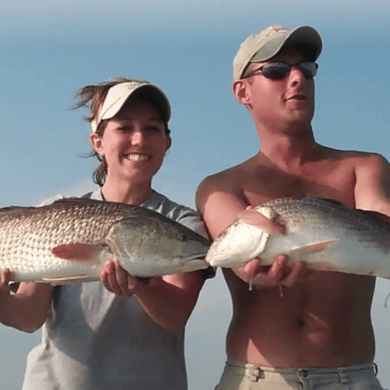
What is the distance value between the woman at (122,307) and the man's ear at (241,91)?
0.60 meters

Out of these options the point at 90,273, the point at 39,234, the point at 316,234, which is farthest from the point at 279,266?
the point at 39,234

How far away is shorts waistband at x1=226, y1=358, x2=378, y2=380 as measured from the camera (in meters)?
5.04

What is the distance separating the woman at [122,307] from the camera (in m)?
5.10

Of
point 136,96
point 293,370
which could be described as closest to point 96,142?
point 136,96

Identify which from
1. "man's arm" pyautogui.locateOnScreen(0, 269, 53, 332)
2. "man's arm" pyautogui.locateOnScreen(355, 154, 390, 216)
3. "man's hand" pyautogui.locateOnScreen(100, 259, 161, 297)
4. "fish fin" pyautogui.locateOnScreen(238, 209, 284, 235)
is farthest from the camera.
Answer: "man's arm" pyautogui.locateOnScreen(0, 269, 53, 332)

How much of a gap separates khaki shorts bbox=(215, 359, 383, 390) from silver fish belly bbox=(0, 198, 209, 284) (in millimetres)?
812

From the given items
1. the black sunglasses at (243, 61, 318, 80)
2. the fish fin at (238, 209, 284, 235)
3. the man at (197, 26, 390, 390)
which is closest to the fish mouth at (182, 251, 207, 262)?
the man at (197, 26, 390, 390)

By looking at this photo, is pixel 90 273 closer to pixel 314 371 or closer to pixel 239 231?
pixel 239 231

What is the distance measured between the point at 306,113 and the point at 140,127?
113 centimetres

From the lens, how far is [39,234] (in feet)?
16.5

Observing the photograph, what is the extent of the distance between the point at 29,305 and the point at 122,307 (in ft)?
2.08

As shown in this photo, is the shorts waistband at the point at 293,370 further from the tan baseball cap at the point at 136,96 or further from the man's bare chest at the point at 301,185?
the tan baseball cap at the point at 136,96

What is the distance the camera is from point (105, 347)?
5.20 m

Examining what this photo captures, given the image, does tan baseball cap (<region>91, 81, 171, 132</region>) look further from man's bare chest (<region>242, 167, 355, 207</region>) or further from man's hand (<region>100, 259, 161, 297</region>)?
man's hand (<region>100, 259, 161, 297</region>)
